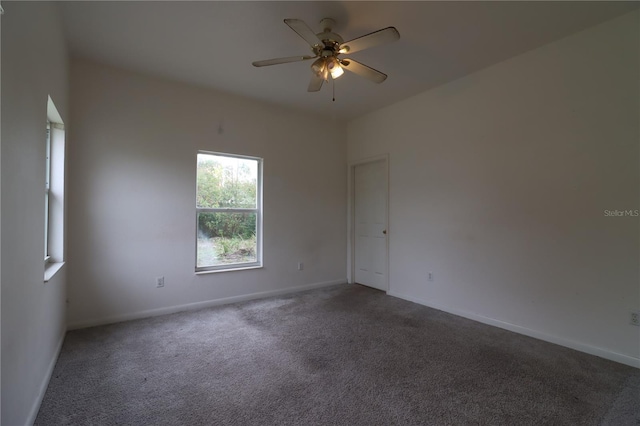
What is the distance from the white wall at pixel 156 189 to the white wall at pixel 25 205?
3.13ft

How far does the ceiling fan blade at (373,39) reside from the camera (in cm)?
195

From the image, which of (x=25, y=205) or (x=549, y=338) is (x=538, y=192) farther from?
(x=25, y=205)

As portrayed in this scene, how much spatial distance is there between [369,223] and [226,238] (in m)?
2.17

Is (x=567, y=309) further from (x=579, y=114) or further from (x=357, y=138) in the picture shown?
(x=357, y=138)

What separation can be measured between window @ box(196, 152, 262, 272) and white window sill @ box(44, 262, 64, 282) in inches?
54.0

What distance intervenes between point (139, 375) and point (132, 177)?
2.04 metres

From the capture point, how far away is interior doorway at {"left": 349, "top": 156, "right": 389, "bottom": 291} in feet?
14.4

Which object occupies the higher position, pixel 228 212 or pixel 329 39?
pixel 329 39

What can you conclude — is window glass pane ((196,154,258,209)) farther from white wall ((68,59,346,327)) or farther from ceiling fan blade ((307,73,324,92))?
ceiling fan blade ((307,73,324,92))

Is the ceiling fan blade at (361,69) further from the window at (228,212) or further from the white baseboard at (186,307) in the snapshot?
the white baseboard at (186,307)

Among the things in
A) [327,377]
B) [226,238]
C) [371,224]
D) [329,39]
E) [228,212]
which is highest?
[329,39]

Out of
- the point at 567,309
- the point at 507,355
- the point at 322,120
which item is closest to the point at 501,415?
the point at 507,355

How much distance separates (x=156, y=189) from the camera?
333cm

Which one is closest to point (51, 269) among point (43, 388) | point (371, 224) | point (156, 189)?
point (43, 388)
